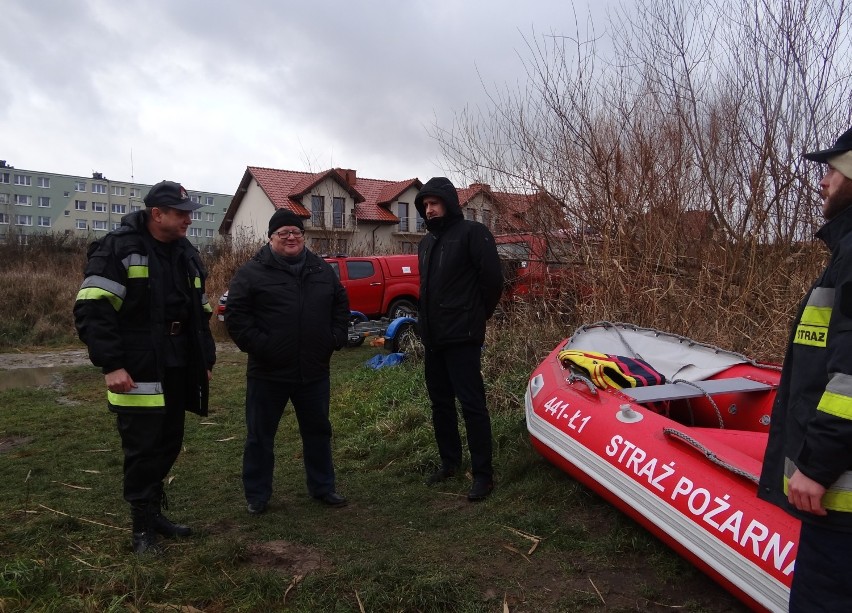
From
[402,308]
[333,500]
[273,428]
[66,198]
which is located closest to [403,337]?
[402,308]

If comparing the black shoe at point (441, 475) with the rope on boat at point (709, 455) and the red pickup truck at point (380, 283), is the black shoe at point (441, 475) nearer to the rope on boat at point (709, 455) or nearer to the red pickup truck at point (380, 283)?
the rope on boat at point (709, 455)

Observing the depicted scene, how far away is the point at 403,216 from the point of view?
3397 centimetres

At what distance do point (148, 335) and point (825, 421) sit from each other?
297cm

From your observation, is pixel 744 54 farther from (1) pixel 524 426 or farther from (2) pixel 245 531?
(2) pixel 245 531

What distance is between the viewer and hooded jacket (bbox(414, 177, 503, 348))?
409 cm

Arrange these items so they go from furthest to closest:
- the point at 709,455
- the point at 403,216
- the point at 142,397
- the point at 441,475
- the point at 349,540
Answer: the point at 403,216 < the point at 441,475 < the point at 349,540 < the point at 142,397 < the point at 709,455

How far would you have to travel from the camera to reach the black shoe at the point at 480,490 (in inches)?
162

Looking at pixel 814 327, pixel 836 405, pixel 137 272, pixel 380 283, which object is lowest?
pixel 380 283

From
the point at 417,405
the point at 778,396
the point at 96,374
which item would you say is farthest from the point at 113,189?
the point at 778,396

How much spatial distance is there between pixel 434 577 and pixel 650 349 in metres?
2.74

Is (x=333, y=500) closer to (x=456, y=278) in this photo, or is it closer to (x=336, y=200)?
Answer: (x=456, y=278)

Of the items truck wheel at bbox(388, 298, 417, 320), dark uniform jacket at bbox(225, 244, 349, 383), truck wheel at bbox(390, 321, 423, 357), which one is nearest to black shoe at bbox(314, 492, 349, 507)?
dark uniform jacket at bbox(225, 244, 349, 383)

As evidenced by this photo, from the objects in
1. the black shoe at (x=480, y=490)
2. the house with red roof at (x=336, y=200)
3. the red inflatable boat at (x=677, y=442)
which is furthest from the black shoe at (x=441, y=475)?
the house with red roof at (x=336, y=200)

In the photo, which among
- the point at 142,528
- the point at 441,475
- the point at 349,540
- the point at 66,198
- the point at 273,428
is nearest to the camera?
the point at 142,528
